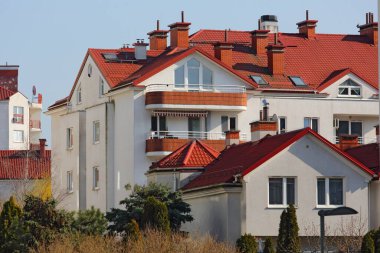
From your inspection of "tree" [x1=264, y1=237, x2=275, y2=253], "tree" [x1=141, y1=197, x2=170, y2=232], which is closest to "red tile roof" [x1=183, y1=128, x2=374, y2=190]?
"tree" [x1=141, y1=197, x2=170, y2=232]

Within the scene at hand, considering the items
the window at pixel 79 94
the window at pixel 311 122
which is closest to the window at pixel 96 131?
the window at pixel 79 94

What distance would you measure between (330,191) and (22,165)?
74236mm

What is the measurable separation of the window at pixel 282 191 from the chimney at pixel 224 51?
95.3 feet

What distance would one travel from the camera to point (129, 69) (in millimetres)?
93750

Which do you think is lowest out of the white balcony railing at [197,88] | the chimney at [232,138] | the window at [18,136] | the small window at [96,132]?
the chimney at [232,138]

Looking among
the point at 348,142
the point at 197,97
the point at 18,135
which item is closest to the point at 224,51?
the point at 197,97

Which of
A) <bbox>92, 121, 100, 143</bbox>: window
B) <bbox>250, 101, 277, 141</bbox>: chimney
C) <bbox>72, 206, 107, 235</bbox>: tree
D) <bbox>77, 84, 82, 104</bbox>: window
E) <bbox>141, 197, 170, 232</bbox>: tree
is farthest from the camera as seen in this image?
<bbox>77, 84, 82, 104</bbox>: window

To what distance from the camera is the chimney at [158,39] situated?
320 feet

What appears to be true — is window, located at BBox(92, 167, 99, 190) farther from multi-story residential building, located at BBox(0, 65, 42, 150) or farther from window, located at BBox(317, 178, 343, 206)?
multi-story residential building, located at BBox(0, 65, 42, 150)

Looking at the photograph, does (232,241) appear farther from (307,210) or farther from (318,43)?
(318,43)

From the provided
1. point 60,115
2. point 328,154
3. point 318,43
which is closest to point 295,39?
point 318,43

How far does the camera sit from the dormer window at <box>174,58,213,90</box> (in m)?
90.4

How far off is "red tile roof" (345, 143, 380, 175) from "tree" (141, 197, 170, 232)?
36.2 feet

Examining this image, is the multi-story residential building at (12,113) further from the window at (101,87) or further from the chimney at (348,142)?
the chimney at (348,142)
